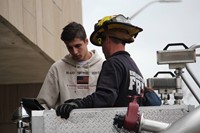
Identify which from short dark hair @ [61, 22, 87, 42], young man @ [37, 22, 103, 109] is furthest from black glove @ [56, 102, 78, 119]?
short dark hair @ [61, 22, 87, 42]

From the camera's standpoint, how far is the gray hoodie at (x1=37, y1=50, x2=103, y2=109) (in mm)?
5016

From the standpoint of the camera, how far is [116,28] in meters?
4.01

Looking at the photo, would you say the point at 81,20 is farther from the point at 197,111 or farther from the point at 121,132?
the point at 197,111

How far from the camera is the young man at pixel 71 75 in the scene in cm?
502

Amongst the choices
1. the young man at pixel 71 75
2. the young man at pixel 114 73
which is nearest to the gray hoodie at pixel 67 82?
the young man at pixel 71 75

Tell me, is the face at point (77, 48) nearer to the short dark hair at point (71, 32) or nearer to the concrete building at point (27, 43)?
the short dark hair at point (71, 32)

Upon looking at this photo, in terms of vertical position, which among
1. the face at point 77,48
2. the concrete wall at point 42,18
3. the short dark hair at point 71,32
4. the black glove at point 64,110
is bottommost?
the black glove at point 64,110

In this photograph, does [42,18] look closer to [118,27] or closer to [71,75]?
[71,75]

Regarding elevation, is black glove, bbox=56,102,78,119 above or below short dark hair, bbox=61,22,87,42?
below

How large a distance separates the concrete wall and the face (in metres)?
2.30

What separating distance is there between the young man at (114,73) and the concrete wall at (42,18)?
11.4 feet

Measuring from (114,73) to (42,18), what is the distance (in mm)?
→ 6685

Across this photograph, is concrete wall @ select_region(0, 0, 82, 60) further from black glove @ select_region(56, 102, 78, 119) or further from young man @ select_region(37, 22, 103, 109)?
black glove @ select_region(56, 102, 78, 119)

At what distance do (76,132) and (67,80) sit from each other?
75.7 inches
